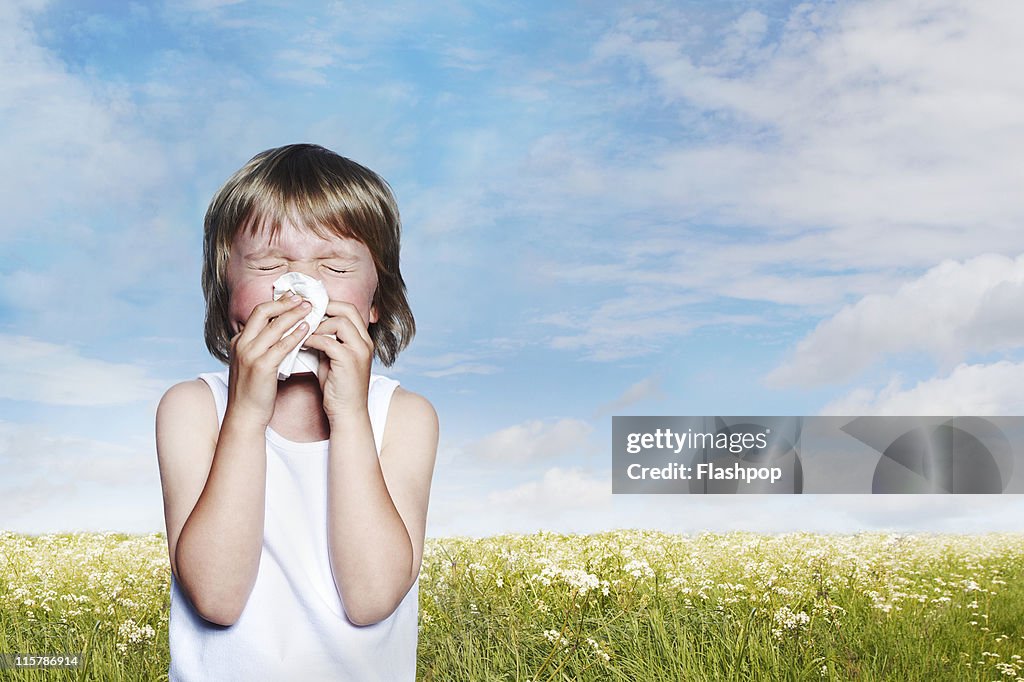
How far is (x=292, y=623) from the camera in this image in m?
2.13

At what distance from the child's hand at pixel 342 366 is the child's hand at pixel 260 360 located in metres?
0.07

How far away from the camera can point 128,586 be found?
16.0 feet

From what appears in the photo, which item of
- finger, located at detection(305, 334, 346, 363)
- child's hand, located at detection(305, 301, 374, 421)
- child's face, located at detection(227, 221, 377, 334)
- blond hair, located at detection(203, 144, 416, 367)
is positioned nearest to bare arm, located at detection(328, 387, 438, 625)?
child's hand, located at detection(305, 301, 374, 421)

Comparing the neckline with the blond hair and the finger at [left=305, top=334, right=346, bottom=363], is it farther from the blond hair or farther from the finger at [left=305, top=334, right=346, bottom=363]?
the blond hair

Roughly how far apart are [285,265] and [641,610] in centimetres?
278

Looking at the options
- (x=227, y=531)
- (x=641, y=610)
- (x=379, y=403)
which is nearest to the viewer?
(x=227, y=531)

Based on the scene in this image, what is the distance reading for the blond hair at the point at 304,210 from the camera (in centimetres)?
232

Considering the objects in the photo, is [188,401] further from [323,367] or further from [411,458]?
[411,458]

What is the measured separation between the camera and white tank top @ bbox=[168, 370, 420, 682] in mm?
2100

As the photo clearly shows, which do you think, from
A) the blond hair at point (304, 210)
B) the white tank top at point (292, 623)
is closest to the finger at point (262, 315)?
the blond hair at point (304, 210)

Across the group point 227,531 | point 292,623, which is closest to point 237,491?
point 227,531

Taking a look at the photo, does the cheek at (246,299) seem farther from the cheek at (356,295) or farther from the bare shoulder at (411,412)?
the bare shoulder at (411,412)

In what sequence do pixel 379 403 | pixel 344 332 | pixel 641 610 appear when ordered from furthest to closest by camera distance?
pixel 641 610, pixel 379 403, pixel 344 332

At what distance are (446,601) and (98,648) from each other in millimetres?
1698
